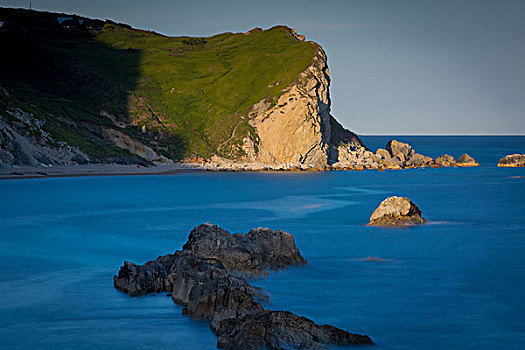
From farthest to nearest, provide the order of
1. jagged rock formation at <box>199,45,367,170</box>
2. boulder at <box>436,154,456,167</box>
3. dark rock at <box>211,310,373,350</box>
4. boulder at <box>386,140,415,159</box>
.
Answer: boulder at <box>386,140,415,159</box> → boulder at <box>436,154,456,167</box> → jagged rock formation at <box>199,45,367,170</box> → dark rock at <box>211,310,373,350</box>

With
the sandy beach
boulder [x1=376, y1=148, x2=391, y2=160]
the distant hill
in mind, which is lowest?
the sandy beach

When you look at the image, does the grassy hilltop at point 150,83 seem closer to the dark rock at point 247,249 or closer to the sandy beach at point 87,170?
the sandy beach at point 87,170

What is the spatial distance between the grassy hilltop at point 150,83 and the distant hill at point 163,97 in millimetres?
226

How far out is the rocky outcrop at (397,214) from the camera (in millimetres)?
34750

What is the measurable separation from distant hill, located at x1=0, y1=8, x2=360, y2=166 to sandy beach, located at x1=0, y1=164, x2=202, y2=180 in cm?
211

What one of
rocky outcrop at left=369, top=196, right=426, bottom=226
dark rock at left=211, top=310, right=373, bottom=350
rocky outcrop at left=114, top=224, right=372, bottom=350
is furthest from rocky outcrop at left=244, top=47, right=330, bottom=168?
dark rock at left=211, top=310, right=373, bottom=350

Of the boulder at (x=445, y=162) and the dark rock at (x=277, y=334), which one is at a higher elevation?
the boulder at (x=445, y=162)

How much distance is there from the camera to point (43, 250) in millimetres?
27750

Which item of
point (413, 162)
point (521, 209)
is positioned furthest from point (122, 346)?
point (413, 162)

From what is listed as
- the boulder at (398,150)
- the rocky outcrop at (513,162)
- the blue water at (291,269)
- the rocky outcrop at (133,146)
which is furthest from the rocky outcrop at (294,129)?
the blue water at (291,269)

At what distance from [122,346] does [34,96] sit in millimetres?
85925

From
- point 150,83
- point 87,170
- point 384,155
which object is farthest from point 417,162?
point 87,170

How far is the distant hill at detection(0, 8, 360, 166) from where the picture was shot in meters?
87.4

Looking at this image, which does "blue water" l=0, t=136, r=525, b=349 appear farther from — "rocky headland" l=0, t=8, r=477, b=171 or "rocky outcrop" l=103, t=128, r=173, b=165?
"rocky headland" l=0, t=8, r=477, b=171
